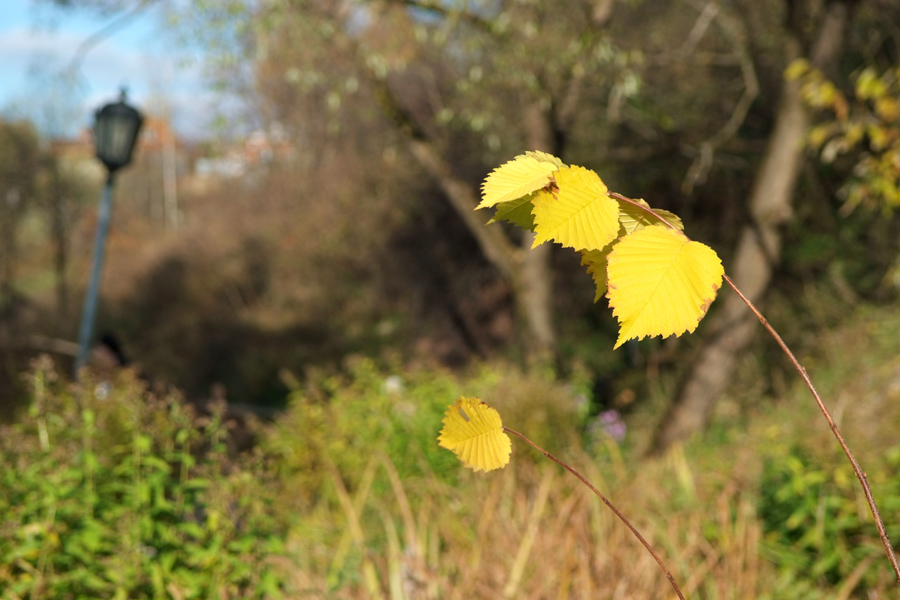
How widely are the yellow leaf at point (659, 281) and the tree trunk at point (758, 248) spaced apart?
14.9 ft

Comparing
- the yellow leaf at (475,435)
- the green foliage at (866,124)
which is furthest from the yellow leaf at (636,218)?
the green foliage at (866,124)

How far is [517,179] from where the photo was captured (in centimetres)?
83

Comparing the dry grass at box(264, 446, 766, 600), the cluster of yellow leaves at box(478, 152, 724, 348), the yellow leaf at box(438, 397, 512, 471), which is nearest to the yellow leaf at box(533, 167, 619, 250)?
the cluster of yellow leaves at box(478, 152, 724, 348)

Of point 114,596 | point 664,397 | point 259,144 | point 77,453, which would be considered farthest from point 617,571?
point 259,144

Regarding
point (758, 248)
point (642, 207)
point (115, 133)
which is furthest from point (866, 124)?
point (115, 133)

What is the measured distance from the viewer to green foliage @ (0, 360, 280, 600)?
6.66 ft

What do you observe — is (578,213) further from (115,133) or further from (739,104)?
(739,104)

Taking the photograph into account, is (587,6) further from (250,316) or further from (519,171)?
(250,316)

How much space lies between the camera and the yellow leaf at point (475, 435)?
83 centimetres

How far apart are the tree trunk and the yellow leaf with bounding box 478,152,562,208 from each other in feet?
14.8

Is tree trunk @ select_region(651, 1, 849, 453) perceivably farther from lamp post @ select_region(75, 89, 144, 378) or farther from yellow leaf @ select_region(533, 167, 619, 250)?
yellow leaf @ select_region(533, 167, 619, 250)

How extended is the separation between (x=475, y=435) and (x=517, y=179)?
264 millimetres

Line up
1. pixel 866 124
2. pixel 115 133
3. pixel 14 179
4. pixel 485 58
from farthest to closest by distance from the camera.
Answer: pixel 14 179
pixel 485 58
pixel 115 133
pixel 866 124

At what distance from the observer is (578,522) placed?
2416 millimetres
